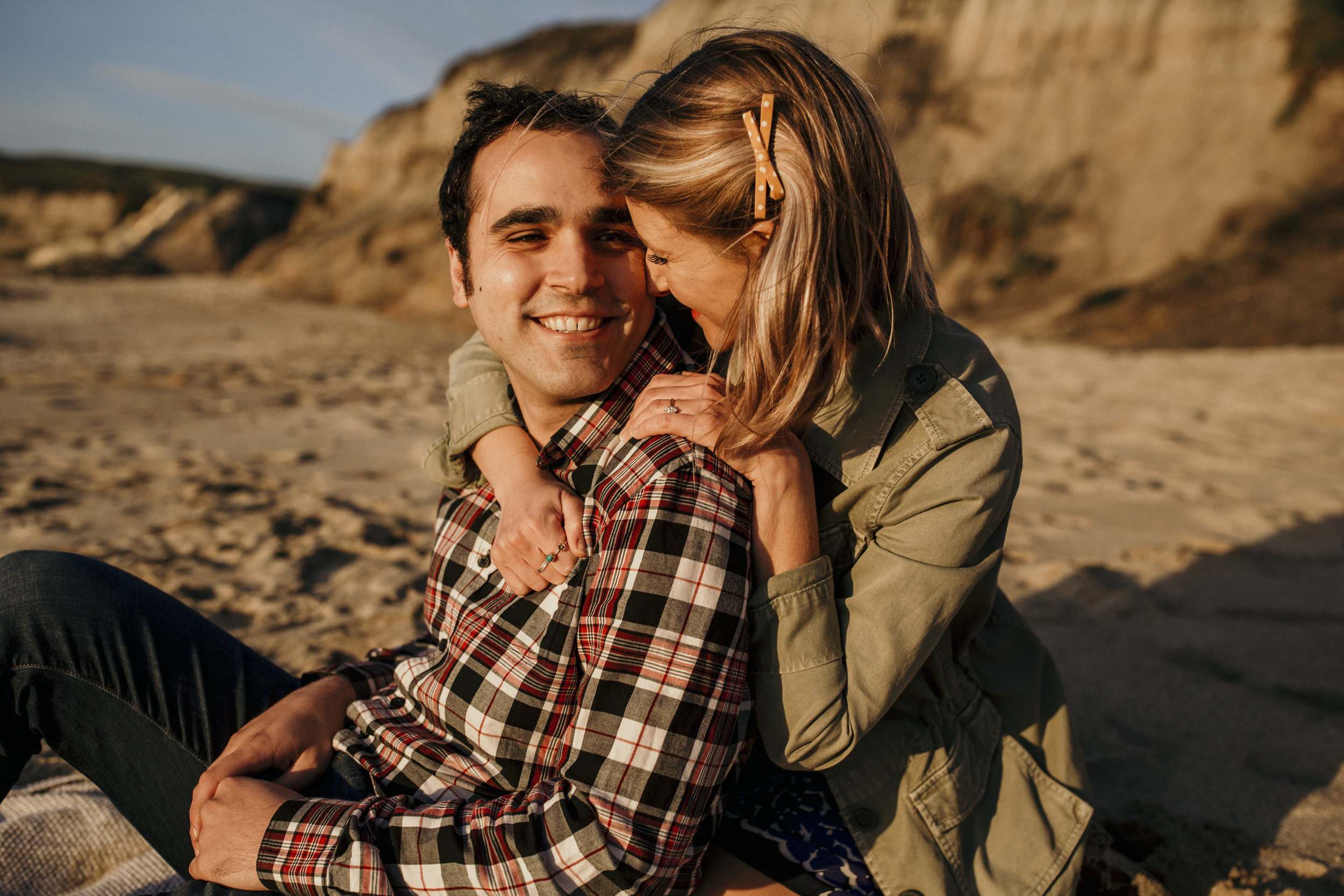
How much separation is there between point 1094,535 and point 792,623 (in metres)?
3.50

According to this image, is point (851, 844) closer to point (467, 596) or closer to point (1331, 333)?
point (467, 596)

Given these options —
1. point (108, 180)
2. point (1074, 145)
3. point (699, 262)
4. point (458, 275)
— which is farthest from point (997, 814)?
point (108, 180)

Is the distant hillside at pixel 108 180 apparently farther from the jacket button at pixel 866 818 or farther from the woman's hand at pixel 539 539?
the jacket button at pixel 866 818

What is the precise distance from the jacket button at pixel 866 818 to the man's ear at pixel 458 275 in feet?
4.34

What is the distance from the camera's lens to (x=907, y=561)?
1327 mm

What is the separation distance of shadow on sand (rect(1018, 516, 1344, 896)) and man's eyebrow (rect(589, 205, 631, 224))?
1970 mm

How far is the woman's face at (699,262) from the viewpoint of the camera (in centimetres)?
142

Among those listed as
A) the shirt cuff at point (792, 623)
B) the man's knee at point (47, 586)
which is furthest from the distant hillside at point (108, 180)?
the shirt cuff at point (792, 623)

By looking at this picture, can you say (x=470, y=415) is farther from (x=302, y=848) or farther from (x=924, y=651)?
(x=924, y=651)

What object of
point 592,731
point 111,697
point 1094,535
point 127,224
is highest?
point 127,224

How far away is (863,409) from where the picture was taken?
4.67ft

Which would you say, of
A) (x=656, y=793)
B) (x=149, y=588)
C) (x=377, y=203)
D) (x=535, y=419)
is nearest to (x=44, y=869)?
(x=149, y=588)

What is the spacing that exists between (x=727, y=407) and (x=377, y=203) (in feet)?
76.0

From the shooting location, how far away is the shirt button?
57.4 inches
